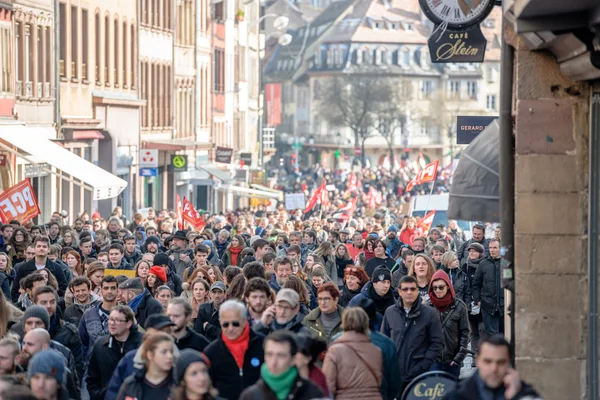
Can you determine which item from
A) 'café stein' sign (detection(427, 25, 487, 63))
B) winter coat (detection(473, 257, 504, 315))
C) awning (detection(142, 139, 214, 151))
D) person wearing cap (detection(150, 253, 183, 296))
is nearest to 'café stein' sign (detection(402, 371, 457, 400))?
'café stein' sign (detection(427, 25, 487, 63))

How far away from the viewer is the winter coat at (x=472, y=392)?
8711mm

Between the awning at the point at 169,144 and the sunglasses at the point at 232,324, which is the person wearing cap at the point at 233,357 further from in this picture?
the awning at the point at 169,144

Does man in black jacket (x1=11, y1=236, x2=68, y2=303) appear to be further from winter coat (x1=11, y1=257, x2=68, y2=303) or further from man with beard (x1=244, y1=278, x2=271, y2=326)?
man with beard (x1=244, y1=278, x2=271, y2=326)

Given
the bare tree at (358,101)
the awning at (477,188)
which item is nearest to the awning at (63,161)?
the awning at (477,188)

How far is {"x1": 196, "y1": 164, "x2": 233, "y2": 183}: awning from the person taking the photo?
64688 mm

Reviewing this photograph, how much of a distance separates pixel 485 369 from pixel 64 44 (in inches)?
1414

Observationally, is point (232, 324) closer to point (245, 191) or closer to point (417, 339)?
point (417, 339)

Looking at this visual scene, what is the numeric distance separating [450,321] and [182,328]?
3.37 meters

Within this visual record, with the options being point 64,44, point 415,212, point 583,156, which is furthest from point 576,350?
point 64,44

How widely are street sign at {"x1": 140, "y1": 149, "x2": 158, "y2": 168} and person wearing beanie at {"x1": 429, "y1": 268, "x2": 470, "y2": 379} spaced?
117 ft

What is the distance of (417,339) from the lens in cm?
1310

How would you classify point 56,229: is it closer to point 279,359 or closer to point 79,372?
point 79,372

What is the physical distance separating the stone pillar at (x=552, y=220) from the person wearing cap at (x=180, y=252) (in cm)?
1007

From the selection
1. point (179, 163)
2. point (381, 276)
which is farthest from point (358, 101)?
point (381, 276)
